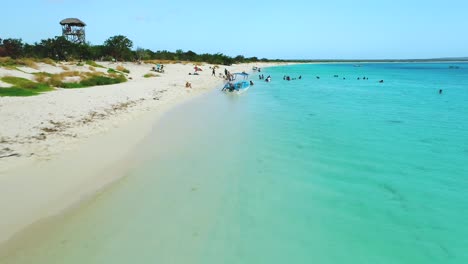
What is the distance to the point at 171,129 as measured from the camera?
15.4 metres

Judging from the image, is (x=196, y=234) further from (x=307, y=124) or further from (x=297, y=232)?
(x=307, y=124)

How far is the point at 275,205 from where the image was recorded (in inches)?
308

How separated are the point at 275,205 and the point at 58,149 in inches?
281

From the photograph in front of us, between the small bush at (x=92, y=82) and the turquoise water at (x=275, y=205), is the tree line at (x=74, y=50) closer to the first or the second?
the small bush at (x=92, y=82)

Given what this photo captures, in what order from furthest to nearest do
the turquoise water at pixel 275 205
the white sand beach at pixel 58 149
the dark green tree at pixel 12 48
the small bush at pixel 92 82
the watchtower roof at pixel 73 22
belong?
1. the watchtower roof at pixel 73 22
2. the dark green tree at pixel 12 48
3. the small bush at pixel 92 82
4. the white sand beach at pixel 58 149
5. the turquoise water at pixel 275 205

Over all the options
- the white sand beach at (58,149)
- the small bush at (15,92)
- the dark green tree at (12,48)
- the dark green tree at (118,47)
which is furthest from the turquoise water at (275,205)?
the dark green tree at (118,47)

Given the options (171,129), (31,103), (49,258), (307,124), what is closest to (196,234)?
(49,258)

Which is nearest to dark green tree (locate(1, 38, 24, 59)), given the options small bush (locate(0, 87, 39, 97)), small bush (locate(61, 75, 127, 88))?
small bush (locate(61, 75, 127, 88))

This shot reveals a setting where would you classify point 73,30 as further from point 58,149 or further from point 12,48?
point 58,149

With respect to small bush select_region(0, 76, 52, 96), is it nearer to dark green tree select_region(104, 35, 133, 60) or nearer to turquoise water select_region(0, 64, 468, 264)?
turquoise water select_region(0, 64, 468, 264)

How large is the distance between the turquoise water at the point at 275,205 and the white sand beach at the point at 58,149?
0.65 meters

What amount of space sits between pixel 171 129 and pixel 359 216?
9.91 meters

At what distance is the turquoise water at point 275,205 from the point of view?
594 cm

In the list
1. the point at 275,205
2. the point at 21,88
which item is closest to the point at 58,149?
the point at 275,205
